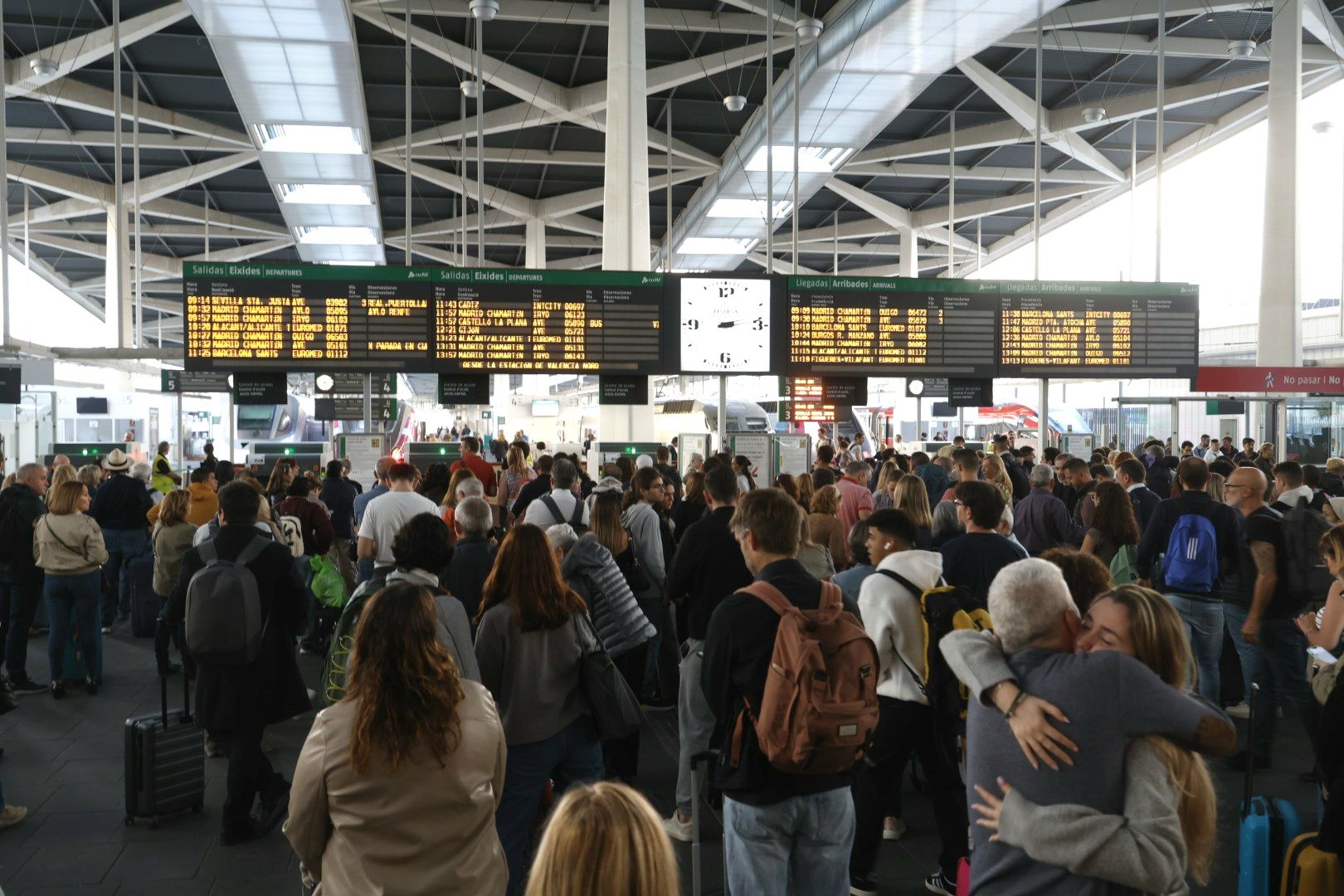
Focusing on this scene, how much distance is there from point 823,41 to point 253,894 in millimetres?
13253

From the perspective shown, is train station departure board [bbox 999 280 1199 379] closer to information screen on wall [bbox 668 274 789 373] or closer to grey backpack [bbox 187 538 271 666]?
information screen on wall [bbox 668 274 789 373]

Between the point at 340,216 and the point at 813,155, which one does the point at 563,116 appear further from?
the point at 340,216

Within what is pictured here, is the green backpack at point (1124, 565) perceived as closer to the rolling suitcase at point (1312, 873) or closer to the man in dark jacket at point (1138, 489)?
the man in dark jacket at point (1138, 489)

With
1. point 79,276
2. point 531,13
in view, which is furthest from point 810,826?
point 79,276

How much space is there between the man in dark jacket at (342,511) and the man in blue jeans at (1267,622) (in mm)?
6955

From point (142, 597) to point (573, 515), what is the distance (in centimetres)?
457

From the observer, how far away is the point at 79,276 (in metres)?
41.6

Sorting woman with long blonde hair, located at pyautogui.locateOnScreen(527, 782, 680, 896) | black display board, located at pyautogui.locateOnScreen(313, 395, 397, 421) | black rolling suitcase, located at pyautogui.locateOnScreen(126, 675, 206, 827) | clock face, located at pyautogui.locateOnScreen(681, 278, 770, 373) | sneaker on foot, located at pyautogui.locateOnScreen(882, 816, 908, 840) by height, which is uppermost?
clock face, located at pyautogui.locateOnScreen(681, 278, 770, 373)

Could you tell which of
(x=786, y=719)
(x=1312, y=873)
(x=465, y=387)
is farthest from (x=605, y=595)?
(x=465, y=387)

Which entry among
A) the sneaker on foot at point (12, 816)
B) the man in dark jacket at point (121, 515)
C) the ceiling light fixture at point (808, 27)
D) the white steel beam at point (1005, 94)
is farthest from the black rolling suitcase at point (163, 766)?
the white steel beam at point (1005, 94)

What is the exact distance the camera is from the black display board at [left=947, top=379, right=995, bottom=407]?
12.3 meters

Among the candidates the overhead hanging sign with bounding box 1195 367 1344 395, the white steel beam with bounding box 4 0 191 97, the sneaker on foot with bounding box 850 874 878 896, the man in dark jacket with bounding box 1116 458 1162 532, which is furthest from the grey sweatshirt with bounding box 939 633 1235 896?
the white steel beam with bounding box 4 0 191 97

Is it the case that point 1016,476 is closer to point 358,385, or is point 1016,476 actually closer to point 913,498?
point 913,498

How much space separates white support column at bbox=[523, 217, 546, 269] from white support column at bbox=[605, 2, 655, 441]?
487 inches
